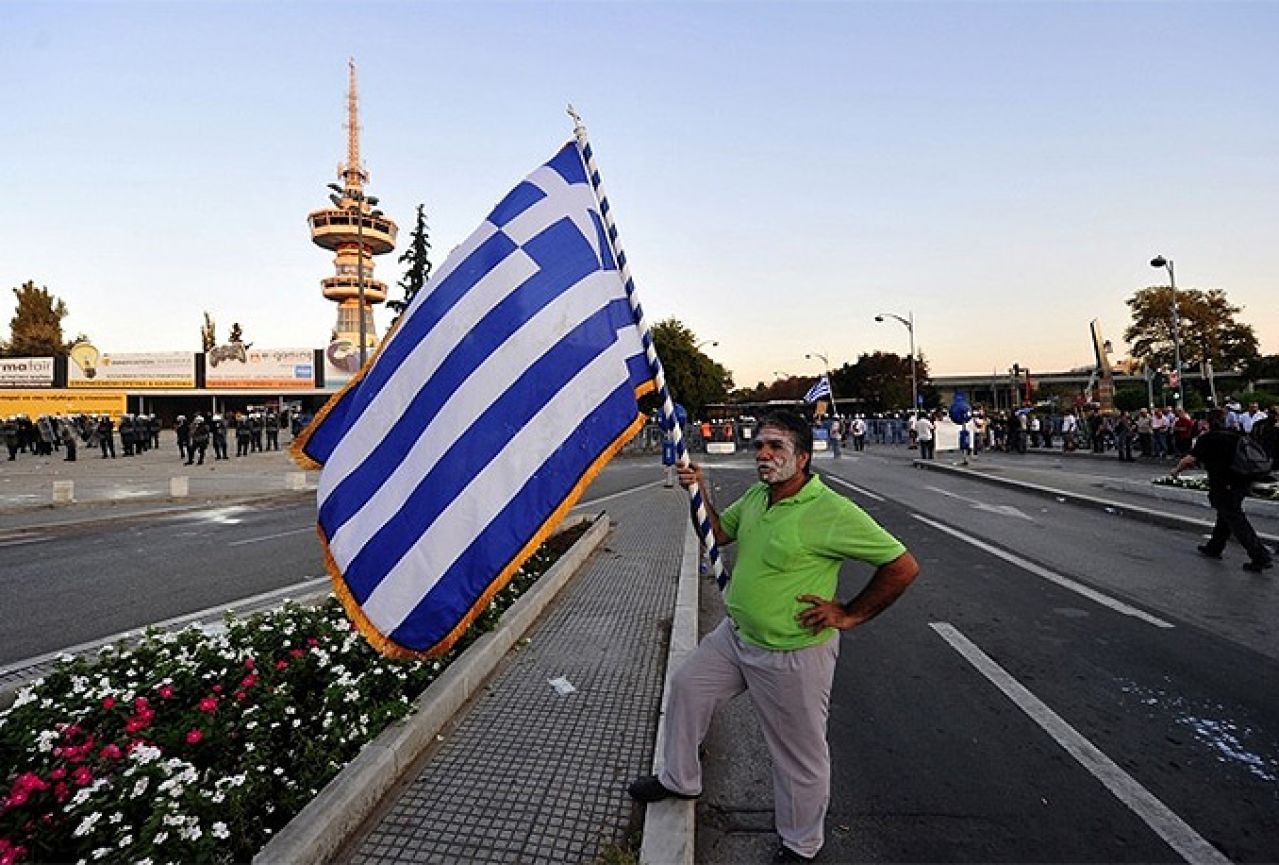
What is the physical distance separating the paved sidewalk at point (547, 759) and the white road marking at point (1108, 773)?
2365mm

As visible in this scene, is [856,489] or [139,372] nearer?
[856,489]

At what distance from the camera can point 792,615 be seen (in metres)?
2.72

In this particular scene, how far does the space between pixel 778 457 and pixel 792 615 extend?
648 millimetres

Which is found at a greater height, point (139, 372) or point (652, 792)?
point (139, 372)

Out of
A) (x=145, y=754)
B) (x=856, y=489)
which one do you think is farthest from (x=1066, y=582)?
(x=856, y=489)

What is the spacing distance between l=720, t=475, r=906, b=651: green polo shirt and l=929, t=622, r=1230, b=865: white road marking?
1900 millimetres

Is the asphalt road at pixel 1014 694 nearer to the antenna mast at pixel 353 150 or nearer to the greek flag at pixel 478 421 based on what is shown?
the greek flag at pixel 478 421

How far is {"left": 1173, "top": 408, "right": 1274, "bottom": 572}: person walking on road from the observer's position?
25.3 ft

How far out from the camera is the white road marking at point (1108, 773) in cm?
295

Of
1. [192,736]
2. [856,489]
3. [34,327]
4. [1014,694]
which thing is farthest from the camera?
[34,327]

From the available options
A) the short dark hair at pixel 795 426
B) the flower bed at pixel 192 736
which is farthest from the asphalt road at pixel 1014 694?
the flower bed at pixel 192 736

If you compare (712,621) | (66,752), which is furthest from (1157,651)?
(66,752)

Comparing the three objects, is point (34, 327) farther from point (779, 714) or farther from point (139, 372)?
point (779, 714)

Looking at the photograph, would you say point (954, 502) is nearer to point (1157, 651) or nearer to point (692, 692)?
point (1157, 651)
